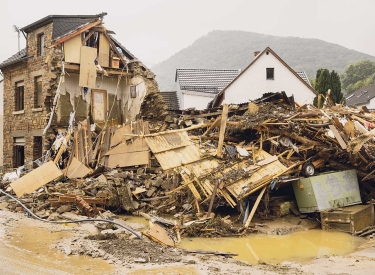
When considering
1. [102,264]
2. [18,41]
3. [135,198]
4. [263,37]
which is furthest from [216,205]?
[263,37]

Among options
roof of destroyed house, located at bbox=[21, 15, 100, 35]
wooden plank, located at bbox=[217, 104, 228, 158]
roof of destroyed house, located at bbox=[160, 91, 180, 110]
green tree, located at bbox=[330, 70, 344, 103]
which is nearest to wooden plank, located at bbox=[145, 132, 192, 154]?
wooden plank, located at bbox=[217, 104, 228, 158]

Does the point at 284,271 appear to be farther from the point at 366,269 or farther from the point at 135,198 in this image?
the point at 135,198

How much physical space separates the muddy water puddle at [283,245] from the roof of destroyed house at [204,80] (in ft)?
66.4

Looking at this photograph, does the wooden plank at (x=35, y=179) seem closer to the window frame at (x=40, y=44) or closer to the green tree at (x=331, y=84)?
the window frame at (x=40, y=44)

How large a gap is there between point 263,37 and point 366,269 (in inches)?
6726

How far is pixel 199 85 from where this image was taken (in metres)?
30.0

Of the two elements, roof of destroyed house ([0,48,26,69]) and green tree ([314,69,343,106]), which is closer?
roof of destroyed house ([0,48,26,69])

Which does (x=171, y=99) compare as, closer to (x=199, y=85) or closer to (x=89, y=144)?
(x=199, y=85)

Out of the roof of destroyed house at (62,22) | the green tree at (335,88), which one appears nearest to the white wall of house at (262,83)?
the green tree at (335,88)

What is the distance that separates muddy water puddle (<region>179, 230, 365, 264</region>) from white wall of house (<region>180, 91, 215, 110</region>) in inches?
765

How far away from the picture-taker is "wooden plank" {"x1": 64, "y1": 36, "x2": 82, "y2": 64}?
58.7 ft

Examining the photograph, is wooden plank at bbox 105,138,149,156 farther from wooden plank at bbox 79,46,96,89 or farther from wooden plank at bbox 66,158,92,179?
wooden plank at bbox 79,46,96,89

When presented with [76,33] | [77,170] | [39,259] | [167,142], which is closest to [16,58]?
[76,33]

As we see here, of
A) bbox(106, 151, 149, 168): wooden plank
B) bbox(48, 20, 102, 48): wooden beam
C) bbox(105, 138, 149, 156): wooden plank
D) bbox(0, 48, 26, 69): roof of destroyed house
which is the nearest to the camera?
bbox(106, 151, 149, 168): wooden plank
